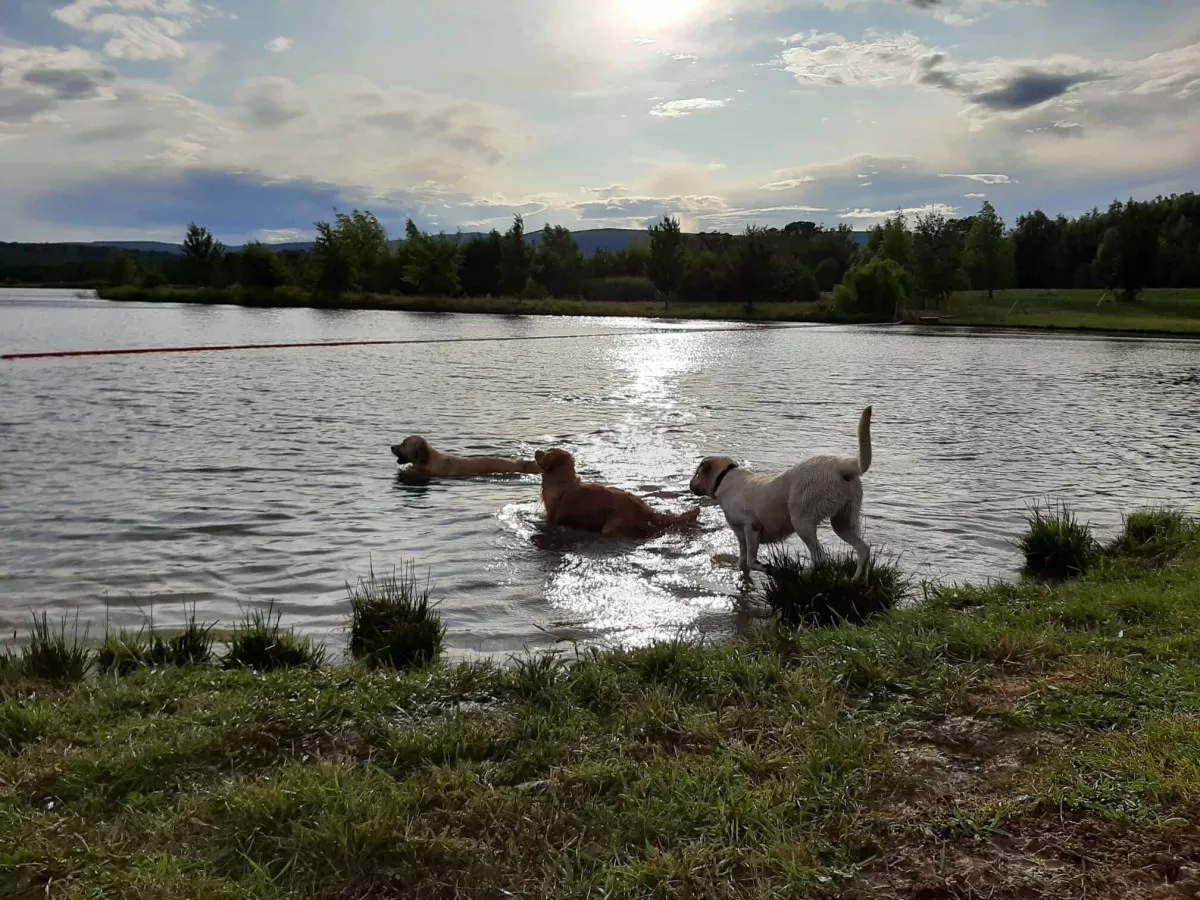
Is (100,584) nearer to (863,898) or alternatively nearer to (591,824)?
(591,824)

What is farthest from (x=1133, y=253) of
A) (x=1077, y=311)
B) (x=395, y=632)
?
(x=395, y=632)

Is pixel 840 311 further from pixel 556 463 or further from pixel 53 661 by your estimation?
pixel 53 661

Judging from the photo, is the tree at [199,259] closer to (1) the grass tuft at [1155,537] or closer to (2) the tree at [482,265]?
(2) the tree at [482,265]

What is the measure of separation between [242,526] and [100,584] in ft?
7.14

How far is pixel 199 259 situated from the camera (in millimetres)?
128625

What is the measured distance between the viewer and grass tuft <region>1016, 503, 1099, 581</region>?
27.4ft

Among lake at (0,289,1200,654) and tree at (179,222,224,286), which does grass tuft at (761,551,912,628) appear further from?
tree at (179,222,224,286)

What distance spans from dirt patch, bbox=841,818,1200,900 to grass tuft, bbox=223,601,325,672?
3904 millimetres

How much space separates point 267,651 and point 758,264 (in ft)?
333

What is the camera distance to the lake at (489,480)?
26.6 ft

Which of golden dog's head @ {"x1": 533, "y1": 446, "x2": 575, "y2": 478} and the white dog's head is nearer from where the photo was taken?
the white dog's head

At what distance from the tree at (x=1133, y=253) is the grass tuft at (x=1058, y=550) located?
92.5 metres

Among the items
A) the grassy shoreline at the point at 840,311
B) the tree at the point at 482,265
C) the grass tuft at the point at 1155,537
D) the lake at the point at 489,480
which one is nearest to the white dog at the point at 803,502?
the lake at the point at 489,480

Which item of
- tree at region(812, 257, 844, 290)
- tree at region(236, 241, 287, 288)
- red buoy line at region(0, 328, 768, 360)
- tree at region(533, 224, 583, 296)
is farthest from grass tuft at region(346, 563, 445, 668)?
tree at region(812, 257, 844, 290)
